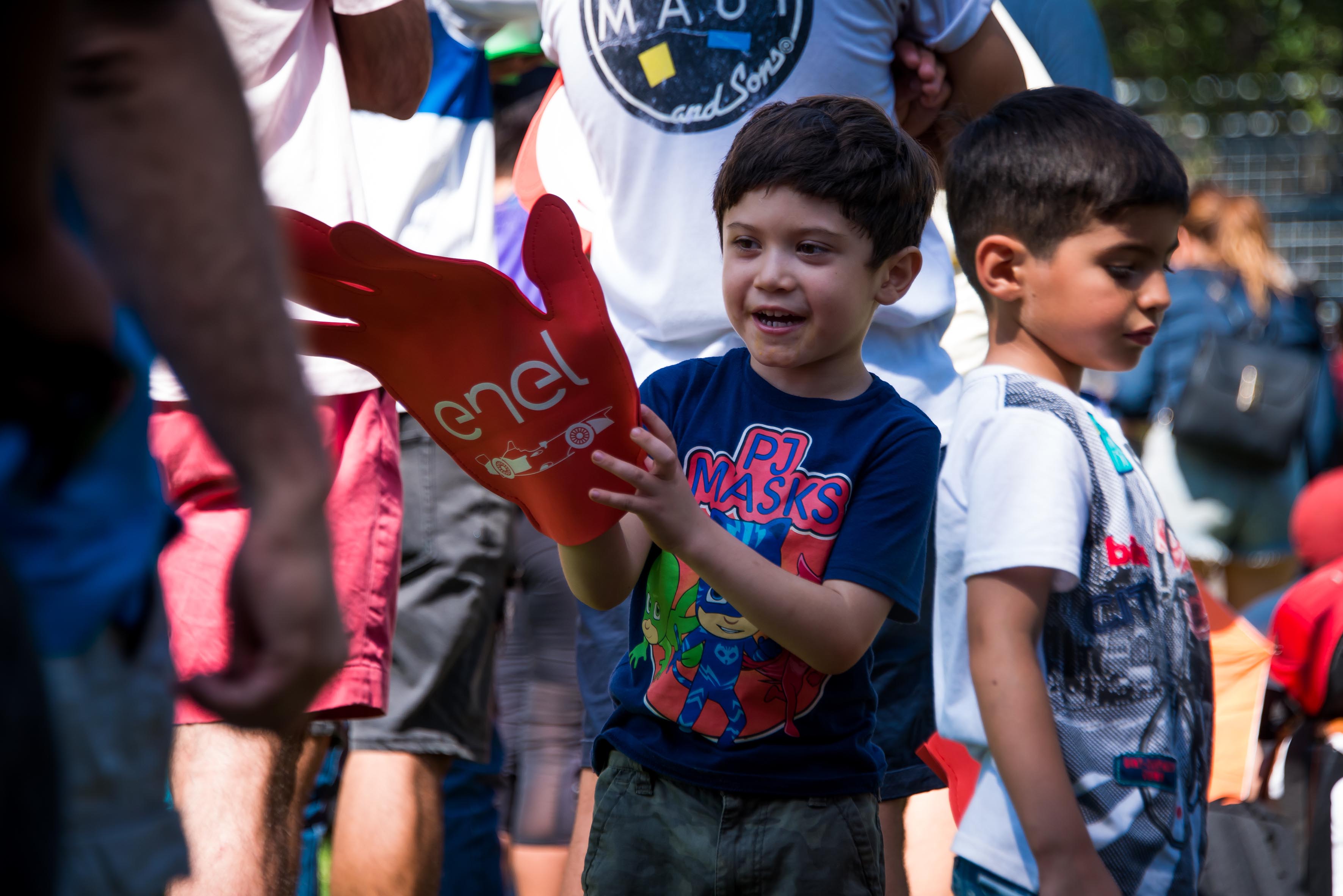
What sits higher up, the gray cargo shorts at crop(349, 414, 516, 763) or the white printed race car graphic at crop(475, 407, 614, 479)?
the white printed race car graphic at crop(475, 407, 614, 479)

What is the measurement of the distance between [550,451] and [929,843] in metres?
1.56

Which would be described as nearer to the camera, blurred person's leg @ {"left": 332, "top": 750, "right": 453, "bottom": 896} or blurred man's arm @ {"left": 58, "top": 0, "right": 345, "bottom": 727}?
blurred man's arm @ {"left": 58, "top": 0, "right": 345, "bottom": 727}

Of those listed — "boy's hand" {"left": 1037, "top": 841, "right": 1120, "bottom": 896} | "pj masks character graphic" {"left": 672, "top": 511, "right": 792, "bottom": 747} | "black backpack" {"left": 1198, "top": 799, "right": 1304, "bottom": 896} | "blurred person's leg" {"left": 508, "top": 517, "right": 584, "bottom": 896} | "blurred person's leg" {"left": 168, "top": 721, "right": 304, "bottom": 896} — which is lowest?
"blurred person's leg" {"left": 508, "top": 517, "right": 584, "bottom": 896}

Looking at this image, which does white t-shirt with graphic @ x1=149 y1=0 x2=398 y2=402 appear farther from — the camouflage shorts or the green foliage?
the green foliage

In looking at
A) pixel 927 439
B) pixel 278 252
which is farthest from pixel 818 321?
pixel 278 252

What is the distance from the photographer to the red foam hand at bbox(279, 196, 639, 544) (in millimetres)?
1544

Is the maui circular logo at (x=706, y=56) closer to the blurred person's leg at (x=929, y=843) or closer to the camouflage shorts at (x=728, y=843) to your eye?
the camouflage shorts at (x=728, y=843)

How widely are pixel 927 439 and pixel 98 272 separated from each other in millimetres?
1154

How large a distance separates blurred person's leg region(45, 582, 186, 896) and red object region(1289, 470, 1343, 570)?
12.7 ft

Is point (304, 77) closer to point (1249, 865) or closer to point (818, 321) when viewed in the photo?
point (818, 321)

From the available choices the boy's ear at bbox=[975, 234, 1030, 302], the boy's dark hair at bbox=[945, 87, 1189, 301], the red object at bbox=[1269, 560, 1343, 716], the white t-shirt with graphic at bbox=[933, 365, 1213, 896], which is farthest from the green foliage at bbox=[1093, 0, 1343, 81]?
the white t-shirt with graphic at bbox=[933, 365, 1213, 896]

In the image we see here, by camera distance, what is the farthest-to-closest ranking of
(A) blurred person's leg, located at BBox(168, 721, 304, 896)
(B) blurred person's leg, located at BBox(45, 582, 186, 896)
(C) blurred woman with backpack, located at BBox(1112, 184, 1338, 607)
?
(C) blurred woman with backpack, located at BBox(1112, 184, 1338, 607)
(A) blurred person's leg, located at BBox(168, 721, 304, 896)
(B) blurred person's leg, located at BBox(45, 582, 186, 896)

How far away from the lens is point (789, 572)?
1.73m

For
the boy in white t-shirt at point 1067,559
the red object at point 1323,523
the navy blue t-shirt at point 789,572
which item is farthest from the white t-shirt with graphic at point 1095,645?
the red object at point 1323,523
